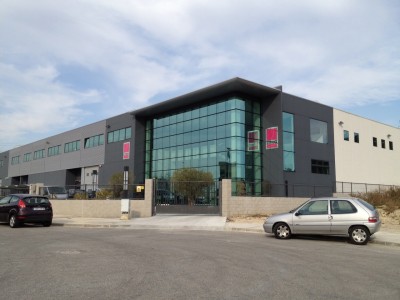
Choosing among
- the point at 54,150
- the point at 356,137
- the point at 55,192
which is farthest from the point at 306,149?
the point at 54,150

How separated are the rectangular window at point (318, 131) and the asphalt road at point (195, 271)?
2831 cm

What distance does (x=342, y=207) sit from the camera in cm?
1380

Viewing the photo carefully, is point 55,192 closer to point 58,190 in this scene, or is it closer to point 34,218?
point 58,190

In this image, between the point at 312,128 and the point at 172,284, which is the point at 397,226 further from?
the point at 312,128

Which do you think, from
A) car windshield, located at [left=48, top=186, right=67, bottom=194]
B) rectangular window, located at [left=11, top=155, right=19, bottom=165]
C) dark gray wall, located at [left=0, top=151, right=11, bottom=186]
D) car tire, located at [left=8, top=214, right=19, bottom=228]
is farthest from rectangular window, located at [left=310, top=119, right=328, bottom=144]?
dark gray wall, located at [left=0, top=151, right=11, bottom=186]

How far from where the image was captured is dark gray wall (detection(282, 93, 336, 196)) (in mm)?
37656

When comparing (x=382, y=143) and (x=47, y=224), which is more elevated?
(x=382, y=143)

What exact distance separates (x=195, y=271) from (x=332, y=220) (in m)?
7.31

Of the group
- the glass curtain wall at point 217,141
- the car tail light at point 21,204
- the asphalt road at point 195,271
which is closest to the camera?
the asphalt road at point 195,271

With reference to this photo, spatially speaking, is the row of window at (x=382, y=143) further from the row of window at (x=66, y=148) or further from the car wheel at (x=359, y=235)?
the car wheel at (x=359, y=235)

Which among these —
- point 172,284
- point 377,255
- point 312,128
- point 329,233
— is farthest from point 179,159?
point 172,284

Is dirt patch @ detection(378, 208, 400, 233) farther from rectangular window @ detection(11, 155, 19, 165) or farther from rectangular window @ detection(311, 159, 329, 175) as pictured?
rectangular window @ detection(11, 155, 19, 165)

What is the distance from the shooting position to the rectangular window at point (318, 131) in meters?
40.2

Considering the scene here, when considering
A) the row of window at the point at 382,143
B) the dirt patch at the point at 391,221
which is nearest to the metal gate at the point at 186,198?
the dirt patch at the point at 391,221
